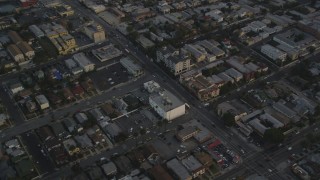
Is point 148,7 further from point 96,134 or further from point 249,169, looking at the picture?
point 249,169

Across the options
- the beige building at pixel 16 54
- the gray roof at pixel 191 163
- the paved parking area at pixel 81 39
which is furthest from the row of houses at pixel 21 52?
the gray roof at pixel 191 163

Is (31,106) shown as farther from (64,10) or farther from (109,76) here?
(64,10)

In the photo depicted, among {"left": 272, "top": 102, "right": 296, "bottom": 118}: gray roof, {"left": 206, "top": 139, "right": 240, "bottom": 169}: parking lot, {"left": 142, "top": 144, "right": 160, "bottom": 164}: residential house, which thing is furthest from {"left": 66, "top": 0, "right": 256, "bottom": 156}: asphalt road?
{"left": 142, "top": 144, "right": 160, "bottom": 164}: residential house

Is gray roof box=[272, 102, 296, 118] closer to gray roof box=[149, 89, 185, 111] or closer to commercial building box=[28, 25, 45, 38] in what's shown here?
gray roof box=[149, 89, 185, 111]

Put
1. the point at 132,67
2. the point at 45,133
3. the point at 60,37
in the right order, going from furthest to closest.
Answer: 1. the point at 60,37
2. the point at 132,67
3. the point at 45,133

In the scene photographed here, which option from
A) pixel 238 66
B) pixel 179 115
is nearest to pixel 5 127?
pixel 179 115

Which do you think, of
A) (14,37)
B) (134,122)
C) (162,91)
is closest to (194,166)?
(134,122)
